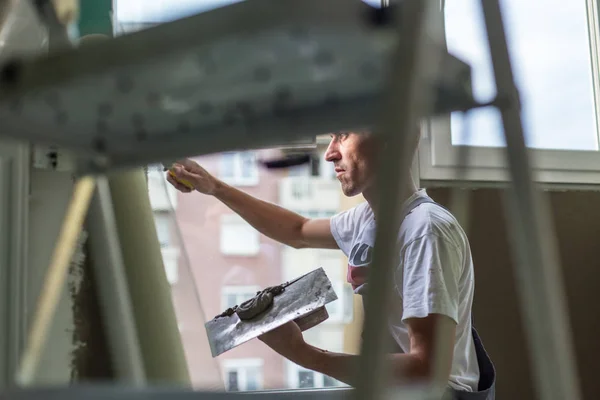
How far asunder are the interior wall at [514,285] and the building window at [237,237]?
1.32 feet

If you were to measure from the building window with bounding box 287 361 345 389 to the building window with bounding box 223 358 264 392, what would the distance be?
6 centimetres

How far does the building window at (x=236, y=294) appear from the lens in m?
1.24

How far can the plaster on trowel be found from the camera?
40.8 inches

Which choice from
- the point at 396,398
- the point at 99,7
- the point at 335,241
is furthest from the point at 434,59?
the point at 335,241

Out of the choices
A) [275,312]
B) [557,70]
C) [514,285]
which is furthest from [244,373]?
[557,70]

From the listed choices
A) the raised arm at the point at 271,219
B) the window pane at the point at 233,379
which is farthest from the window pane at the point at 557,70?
the window pane at the point at 233,379

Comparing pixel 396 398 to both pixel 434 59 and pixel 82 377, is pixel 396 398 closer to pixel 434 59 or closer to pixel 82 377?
pixel 434 59

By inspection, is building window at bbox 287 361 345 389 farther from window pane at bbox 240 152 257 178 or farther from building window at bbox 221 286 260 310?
window pane at bbox 240 152 257 178

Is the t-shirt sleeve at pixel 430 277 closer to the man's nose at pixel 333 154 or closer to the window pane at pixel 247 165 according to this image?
the man's nose at pixel 333 154

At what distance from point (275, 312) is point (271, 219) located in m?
0.24

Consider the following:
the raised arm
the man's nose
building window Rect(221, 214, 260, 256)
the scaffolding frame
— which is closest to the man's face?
the man's nose

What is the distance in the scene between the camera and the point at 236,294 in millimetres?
1250

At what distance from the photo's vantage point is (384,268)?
0.34 metres

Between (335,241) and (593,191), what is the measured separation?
2.27 feet
